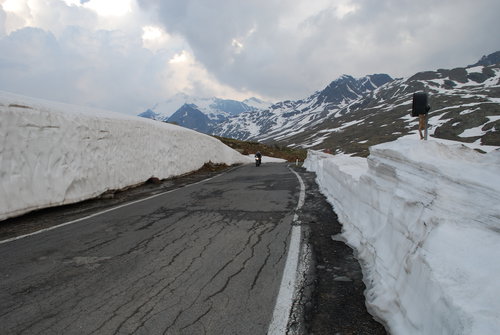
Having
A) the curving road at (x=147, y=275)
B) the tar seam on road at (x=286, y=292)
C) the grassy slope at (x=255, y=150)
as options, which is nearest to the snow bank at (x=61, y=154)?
the curving road at (x=147, y=275)

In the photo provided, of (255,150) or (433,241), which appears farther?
(255,150)

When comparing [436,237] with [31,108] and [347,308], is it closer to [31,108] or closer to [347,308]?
[347,308]

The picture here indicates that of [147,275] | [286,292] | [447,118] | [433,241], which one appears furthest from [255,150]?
[447,118]

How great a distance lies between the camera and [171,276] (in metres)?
3.64

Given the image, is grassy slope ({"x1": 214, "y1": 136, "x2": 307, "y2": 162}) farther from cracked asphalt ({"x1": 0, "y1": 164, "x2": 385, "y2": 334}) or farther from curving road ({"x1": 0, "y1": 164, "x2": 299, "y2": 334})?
curving road ({"x1": 0, "y1": 164, "x2": 299, "y2": 334})

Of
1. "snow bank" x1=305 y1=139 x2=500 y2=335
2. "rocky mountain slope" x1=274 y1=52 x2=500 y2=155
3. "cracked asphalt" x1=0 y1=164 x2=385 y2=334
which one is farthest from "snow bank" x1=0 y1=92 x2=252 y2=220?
"rocky mountain slope" x1=274 y1=52 x2=500 y2=155

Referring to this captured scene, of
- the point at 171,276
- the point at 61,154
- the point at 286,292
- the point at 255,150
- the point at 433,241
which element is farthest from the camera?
the point at 255,150

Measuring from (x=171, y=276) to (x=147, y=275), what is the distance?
1.00 feet

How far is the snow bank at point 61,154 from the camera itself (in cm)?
658

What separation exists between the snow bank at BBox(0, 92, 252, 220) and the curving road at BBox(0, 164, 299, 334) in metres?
1.72

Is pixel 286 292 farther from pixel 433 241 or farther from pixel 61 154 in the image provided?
pixel 61 154

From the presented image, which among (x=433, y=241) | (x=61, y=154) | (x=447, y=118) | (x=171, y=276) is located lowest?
(x=447, y=118)

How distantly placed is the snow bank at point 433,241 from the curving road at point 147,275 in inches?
45.9

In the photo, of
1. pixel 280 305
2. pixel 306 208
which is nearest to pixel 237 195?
pixel 306 208
